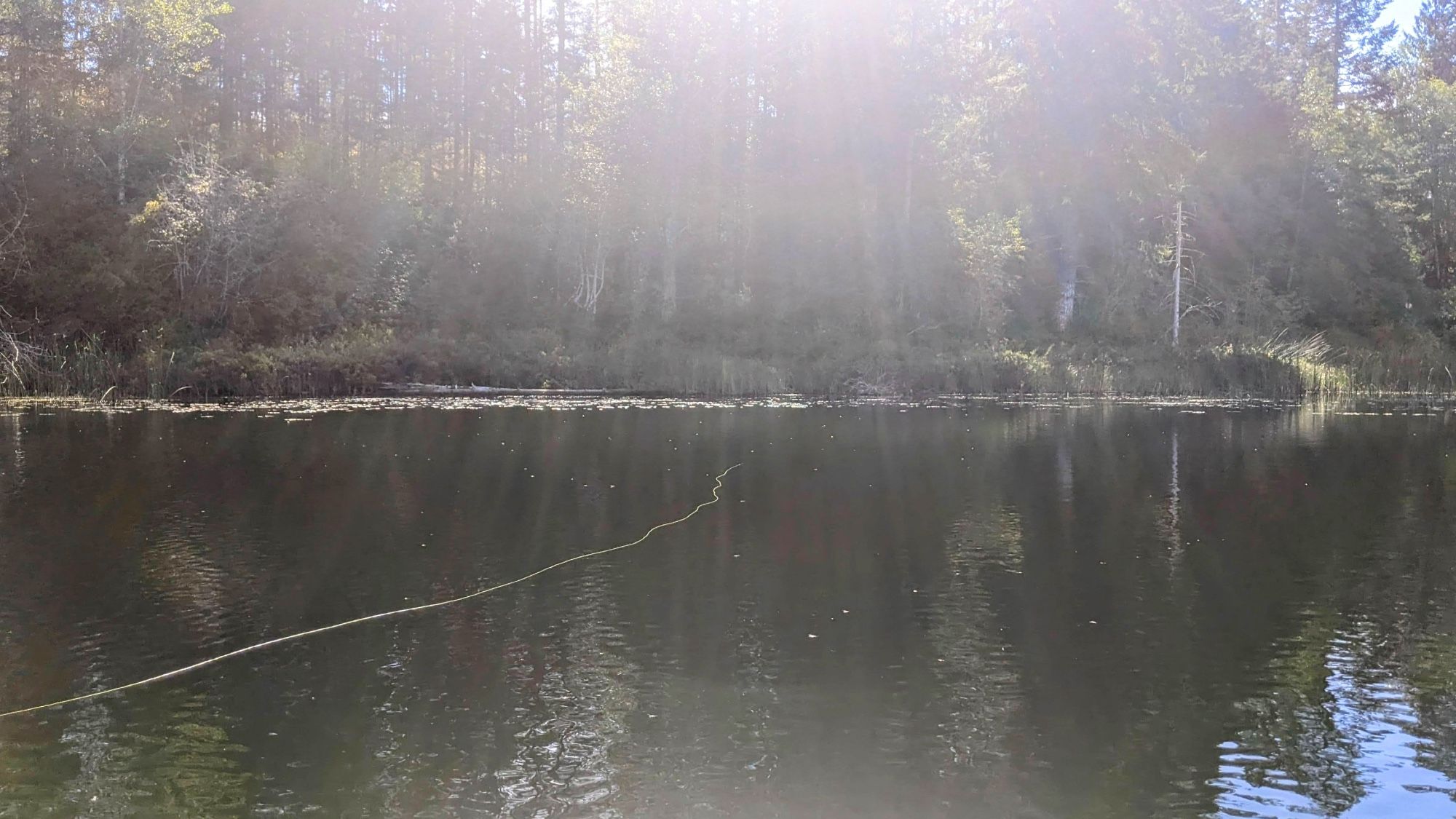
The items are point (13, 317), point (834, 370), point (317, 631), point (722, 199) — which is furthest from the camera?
point (722, 199)

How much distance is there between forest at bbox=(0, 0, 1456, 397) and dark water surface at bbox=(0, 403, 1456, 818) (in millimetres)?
23646

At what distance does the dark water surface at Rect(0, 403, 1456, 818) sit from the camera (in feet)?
20.4

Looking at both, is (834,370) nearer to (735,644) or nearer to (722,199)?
(722,199)

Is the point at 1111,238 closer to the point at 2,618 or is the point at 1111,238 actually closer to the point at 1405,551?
the point at 1405,551

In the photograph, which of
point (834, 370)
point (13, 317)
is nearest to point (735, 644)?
point (834, 370)

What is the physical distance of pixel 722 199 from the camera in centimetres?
5022

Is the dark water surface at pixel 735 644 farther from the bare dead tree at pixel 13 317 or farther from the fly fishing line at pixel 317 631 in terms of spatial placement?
the bare dead tree at pixel 13 317

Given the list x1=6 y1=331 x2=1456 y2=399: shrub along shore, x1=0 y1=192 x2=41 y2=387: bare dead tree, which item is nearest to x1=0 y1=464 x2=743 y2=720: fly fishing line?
x1=0 y1=192 x2=41 y2=387: bare dead tree

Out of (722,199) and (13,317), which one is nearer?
(13,317)

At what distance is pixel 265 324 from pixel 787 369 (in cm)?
1950

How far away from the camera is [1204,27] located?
174 ft

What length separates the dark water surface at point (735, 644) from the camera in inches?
244

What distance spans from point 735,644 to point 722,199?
43.0 metres

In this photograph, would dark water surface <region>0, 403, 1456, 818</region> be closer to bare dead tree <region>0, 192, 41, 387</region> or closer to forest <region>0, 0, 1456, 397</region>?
bare dead tree <region>0, 192, 41, 387</region>
